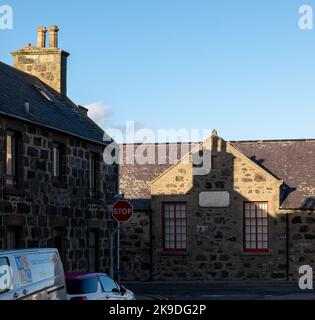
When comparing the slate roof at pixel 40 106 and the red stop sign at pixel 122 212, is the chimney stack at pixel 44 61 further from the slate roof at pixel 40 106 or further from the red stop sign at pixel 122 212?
the red stop sign at pixel 122 212

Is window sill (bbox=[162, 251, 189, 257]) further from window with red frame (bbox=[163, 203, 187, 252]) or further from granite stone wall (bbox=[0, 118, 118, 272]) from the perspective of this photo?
granite stone wall (bbox=[0, 118, 118, 272])

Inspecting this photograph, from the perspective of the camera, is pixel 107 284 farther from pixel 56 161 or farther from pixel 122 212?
pixel 56 161

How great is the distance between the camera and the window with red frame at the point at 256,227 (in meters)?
34.7

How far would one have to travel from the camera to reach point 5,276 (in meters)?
9.69

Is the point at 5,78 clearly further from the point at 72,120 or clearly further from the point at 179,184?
the point at 179,184

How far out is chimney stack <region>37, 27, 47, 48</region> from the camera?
3160 centimetres

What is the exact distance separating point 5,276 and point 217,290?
67.3 feet

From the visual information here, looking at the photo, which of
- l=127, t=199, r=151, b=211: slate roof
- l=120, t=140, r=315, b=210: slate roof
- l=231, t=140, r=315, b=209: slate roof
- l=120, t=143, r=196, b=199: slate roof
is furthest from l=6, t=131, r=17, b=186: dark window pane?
l=231, t=140, r=315, b=209: slate roof

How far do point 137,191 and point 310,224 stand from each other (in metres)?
9.21

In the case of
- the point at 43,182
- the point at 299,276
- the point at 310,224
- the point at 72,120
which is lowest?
the point at 299,276

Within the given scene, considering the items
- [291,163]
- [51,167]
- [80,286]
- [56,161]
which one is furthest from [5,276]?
[291,163]

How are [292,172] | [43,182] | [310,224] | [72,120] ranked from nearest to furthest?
[43,182]
[72,120]
[310,224]
[292,172]
